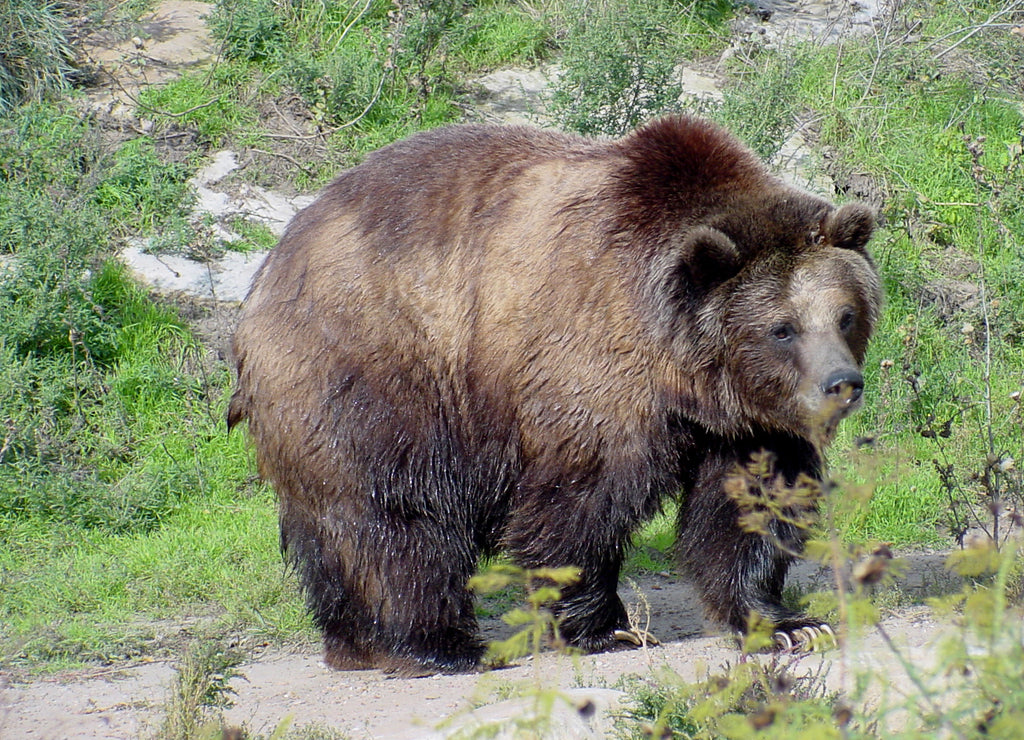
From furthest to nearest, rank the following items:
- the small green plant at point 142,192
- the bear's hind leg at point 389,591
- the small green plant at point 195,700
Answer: the small green plant at point 142,192
the bear's hind leg at point 389,591
the small green plant at point 195,700

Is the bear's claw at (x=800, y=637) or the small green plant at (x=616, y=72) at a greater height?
the small green plant at (x=616, y=72)

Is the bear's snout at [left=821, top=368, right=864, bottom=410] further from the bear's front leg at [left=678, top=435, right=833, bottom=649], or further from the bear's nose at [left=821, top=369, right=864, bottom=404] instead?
the bear's front leg at [left=678, top=435, right=833, bottom=649]

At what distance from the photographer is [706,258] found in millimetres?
4840

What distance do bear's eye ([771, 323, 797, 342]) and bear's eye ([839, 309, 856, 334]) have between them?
0.65ft

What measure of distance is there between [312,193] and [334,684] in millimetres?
5072

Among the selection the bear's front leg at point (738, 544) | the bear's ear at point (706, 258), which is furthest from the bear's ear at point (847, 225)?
the bear's front leg at point (738, 544)

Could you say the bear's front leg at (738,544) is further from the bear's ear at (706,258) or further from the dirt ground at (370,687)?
the bear's ear at (706,258)

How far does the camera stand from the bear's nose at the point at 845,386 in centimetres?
456

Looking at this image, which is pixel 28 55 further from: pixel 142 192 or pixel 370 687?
pixel 370 687

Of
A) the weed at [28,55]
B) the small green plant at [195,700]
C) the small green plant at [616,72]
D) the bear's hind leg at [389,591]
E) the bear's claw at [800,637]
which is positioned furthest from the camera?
the weed at [28,55]

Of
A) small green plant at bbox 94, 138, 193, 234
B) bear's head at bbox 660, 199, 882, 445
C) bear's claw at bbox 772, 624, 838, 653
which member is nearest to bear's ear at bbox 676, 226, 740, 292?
bear's head at bbox 660, 199, 882, 445

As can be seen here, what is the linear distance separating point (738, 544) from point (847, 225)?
1437 mm

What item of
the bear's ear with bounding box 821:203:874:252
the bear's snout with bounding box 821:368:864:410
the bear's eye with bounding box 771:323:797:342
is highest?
the bear's ear with bounding box 821:203:874:252

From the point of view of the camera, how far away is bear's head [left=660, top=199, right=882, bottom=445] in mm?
4836
